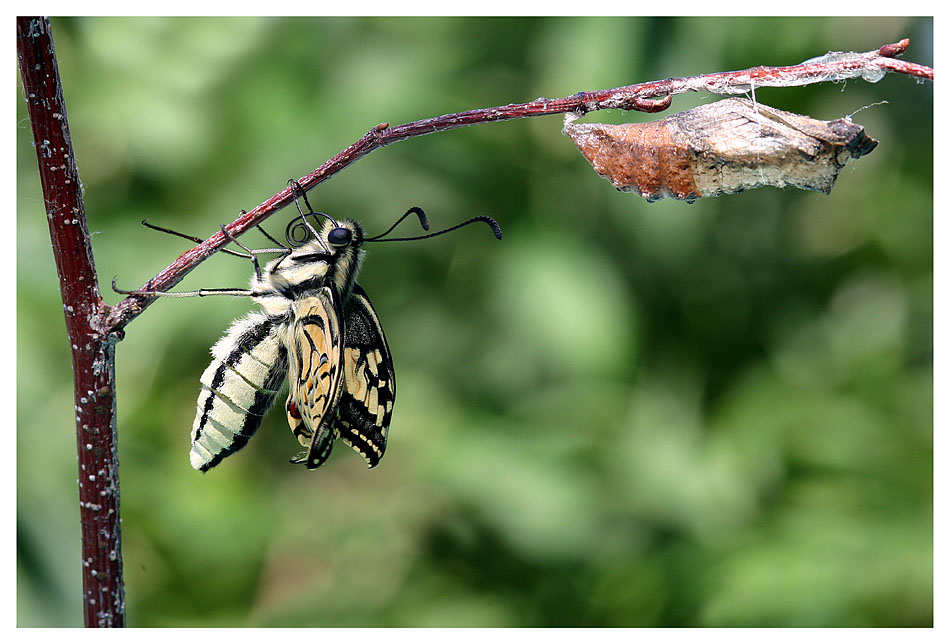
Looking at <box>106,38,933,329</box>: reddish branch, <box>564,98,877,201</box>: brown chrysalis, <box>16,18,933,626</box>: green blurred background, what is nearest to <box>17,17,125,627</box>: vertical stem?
<box>106,38,933,329</box>: reddish branch

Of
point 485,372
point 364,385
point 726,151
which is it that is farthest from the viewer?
point 485,372

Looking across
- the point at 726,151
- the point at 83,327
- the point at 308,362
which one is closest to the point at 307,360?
the point at 308,362

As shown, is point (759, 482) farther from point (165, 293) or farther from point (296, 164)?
point (165, 293)

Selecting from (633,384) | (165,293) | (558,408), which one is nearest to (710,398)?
(633,384)

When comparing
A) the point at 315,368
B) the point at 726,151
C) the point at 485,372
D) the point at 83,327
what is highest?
the point at 485,372

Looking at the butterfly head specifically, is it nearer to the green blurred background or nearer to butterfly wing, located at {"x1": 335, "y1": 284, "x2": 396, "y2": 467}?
butterfly wing, located at {"x1": 335, "y1": 284, "x2": 396, "y2": 467}

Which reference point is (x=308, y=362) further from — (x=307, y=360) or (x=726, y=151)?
(x=726, y=151)
